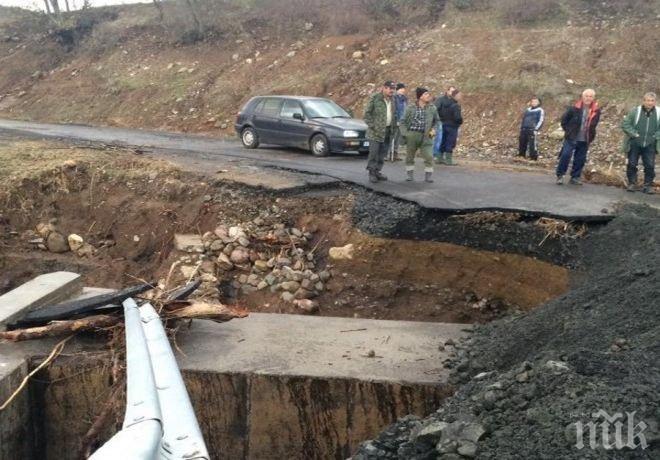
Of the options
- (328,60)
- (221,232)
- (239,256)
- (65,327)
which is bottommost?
(239,256)

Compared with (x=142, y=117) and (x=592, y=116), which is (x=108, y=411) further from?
(x=142, y=117)

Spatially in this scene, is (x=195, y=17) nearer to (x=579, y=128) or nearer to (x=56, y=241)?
(x=56, y=241)

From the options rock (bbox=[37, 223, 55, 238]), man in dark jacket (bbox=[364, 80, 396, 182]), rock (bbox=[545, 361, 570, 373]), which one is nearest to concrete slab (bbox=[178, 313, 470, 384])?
rock (bbox=[545, 361, 570, 373])

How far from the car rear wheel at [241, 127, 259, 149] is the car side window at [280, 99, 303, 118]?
1049 millimetres

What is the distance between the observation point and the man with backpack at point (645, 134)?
9789 millimetres

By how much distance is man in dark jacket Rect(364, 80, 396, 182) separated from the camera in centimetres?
973

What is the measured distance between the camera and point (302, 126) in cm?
1428

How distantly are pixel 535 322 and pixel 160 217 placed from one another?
6.91m

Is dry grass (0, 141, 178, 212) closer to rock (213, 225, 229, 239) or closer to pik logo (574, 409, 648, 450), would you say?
rock (213, 225, 229, 239)

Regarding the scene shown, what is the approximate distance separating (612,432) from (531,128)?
1173cm

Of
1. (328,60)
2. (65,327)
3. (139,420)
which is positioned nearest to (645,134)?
(65,327)

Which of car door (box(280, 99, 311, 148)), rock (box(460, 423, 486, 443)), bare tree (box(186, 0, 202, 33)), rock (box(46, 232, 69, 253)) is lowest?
rock (box(46, 232, 69, 253))

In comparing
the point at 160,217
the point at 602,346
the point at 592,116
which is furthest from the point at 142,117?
the point at 602,346

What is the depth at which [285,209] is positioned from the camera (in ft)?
32.4
